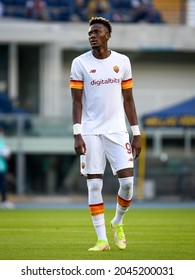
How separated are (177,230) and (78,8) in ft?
70.2

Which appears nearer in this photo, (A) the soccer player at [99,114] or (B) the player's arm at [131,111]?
(A) the soccer player at [99,114]

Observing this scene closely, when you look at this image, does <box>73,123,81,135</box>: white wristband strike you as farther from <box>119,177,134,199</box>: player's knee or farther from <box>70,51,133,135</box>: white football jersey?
<box>119,177,134,199</box>: player's knee

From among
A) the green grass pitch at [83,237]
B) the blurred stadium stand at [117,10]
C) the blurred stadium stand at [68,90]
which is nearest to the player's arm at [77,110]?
the green grass pitch at [83,237]

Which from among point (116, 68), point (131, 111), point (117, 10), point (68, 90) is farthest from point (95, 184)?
point (117, 10)

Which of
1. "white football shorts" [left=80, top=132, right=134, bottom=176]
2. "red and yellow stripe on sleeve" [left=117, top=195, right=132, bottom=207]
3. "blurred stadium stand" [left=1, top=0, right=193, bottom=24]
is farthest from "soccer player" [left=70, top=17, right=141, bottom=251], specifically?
"blurred stadium stand" [left=1, top=0, right=193, bottom=24]

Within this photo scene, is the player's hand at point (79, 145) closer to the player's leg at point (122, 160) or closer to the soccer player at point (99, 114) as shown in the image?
the soccer player at point (99, 114)

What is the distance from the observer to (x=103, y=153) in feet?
41.8

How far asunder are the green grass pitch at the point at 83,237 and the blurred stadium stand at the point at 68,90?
9101 mm

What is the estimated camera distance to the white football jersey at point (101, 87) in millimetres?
12617

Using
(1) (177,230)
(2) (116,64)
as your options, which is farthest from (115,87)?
(1) (177,230)

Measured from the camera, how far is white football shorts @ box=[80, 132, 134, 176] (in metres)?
12.6

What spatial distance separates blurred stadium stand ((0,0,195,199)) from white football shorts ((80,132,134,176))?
1849cm

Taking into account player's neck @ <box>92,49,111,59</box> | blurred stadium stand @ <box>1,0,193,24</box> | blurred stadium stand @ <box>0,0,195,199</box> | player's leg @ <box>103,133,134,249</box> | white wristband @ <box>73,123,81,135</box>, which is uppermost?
player's neck @ <box>92,49,111,59</box>
